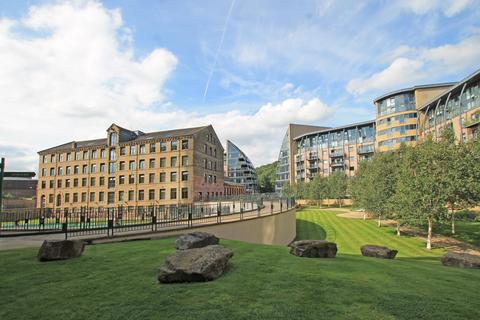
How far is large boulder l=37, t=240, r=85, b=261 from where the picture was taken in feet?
27.3

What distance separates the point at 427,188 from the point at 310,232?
14.9 metres

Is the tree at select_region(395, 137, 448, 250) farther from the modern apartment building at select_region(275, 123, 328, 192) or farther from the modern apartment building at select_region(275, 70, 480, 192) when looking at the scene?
the modern apartment building at select_region(275, 123, 328, 192)

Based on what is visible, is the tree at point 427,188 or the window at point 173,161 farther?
the window at point 173,161

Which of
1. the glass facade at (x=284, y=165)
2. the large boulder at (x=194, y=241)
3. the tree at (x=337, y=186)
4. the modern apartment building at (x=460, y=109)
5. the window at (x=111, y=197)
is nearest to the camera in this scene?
the large boulder at (x=194, y=241)

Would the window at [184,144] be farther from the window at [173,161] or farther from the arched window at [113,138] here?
the arched window at [113,138]

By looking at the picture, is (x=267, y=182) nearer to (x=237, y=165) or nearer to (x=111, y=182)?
(x=237, y=165)

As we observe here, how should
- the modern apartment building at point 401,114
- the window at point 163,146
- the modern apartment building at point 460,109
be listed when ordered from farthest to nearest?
the modern apartment building at point 401,114 < the modern apartment building at point 460,109 < the window at point 163,146

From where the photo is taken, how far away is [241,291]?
18.9ft

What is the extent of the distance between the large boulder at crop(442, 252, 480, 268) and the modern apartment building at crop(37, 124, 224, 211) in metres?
34.5

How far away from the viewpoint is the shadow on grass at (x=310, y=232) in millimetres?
32312

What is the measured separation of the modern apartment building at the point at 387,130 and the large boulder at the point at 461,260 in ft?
75.8

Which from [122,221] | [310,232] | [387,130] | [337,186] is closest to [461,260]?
[122,221]

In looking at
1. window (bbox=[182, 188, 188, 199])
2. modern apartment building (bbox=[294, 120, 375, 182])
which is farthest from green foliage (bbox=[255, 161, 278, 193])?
window (bbox=[182, 188, 188, 199])

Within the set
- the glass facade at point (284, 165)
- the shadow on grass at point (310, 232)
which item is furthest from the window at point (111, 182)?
the glass facade at point (284, 165)
